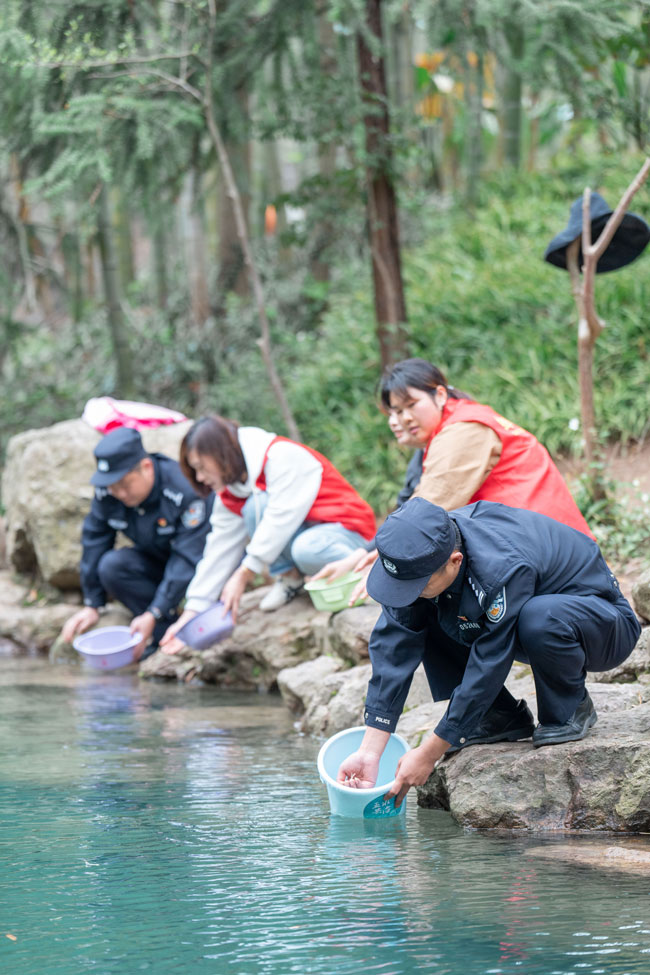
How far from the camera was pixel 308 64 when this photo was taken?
689 centimetres

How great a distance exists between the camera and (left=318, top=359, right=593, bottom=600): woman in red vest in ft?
12.1

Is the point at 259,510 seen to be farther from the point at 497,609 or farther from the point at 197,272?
the point at 197,272

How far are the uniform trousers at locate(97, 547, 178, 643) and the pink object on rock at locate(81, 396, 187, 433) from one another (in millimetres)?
743

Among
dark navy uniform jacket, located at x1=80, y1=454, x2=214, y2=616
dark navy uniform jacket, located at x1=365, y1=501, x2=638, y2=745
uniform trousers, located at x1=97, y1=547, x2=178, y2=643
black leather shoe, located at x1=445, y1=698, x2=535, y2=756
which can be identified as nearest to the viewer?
dark navy uniform jacket, located at x1=365, y1=501, x2=638, y2=745

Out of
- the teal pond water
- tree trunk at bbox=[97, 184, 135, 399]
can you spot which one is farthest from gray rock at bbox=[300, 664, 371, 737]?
tree trunk at bbox=[97, 184, 135, 399]

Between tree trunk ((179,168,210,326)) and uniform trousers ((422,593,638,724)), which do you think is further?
tree trunk ((179,168,210,326))

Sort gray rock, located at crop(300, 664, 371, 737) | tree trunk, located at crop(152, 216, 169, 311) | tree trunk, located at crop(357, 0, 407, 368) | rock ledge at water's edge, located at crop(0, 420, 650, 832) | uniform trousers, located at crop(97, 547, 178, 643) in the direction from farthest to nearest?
tree trunk, located at crop(152, 216, 169, 311) < tree trunk, located at crop(357, 0, 407, 368) < uniform trousers, located at crop(97, 547, 178, 643) < gray rock, located at crop(300, 664, 371, 737) < rock ledge at water's edge, located at crop(0, 420, 650, 832)

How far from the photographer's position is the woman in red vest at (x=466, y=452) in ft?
12.1

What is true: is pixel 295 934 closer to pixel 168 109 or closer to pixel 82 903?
pixel 82 903

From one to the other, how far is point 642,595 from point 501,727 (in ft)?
3.52

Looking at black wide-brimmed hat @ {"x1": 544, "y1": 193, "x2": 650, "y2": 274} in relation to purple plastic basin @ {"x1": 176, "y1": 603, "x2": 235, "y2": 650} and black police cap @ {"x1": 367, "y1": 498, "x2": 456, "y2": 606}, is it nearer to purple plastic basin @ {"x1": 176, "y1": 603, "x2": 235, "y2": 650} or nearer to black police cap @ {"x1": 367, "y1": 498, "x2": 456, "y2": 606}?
purple plastic basin @ {"x1": 176, "y1": 603, "x2": 235, "y2": 650}

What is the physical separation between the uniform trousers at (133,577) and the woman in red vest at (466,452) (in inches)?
90.2

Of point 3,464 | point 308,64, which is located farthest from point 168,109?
point 3,464

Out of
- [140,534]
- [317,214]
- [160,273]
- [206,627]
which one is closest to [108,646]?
[140,534]
